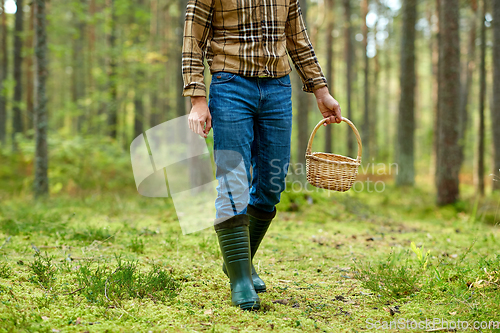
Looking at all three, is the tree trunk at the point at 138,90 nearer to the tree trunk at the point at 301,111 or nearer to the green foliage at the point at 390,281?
the tree trunk at the point at 301,111

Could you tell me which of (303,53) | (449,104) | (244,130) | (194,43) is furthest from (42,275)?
(449,104)

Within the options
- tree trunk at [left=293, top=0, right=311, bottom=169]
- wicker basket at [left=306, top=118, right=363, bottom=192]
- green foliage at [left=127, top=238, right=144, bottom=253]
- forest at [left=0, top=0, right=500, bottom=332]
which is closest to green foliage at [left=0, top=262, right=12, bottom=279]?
forest at [left=0, top=0, right=500, bottom=332]

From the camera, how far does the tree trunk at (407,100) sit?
402 inches

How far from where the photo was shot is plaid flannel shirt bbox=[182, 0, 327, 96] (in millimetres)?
2209

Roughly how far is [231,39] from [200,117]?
0.53 m

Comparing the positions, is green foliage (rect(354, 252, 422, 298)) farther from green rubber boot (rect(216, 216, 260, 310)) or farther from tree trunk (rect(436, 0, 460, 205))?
tree trunk (rect(436, 0, 460, 205))

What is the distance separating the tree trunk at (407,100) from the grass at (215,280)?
6393mm

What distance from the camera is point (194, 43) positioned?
2.23 m

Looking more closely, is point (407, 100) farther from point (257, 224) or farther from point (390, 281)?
point (257, 224)

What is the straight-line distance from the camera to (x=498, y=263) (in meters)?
2.49

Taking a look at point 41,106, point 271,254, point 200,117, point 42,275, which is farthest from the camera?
point 41,106

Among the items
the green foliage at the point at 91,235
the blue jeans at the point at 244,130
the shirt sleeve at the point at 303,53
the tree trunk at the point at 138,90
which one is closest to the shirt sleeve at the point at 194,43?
the blue jeans at the point at 244,130

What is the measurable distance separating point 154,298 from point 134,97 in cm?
1562

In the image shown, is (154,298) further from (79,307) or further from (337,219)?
(337,219)
